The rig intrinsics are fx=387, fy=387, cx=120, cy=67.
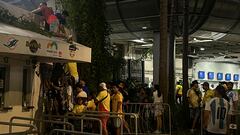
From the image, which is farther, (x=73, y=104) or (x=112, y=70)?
(x=112, y=70)

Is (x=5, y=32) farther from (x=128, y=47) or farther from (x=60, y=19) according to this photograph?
(x=128, y=47)

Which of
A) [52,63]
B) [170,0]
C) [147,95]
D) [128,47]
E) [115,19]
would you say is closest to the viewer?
[52,63]

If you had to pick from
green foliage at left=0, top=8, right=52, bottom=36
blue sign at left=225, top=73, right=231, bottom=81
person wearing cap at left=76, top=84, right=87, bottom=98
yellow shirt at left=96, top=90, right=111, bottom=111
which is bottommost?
yellow shirt at left=96, top=90, right=111, bottom=111

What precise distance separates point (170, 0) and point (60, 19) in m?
6.99

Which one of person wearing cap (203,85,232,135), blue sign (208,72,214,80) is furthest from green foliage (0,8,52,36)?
blue sign (208,72,214,80)

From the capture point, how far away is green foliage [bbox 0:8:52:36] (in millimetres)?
8438

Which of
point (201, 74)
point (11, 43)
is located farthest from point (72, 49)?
point (201, 74)

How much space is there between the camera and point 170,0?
16.7 metres

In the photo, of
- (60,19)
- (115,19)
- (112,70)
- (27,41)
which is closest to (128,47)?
(115,19)

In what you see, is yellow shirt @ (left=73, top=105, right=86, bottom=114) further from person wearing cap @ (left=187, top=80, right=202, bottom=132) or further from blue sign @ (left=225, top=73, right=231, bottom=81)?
blue sign @ (left=225, top=73, right=231, bottom=81)

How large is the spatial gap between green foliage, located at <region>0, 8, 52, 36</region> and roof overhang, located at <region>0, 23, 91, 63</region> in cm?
21

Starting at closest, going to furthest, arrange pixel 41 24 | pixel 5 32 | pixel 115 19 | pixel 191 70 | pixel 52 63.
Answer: pixel 5 32 → pixel 41 24 → pixel 52 63 → pixel 115 19 → pixel 191 70

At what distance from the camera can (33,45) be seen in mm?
7777

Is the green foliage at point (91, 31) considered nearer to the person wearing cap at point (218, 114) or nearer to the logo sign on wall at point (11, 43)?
the logo sign on wall at point (11, 43)
